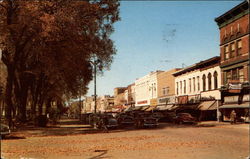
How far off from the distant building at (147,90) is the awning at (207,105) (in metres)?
27.6

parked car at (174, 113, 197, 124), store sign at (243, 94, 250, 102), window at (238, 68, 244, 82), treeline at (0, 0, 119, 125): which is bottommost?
parked car at (174, 113, 197, 124)

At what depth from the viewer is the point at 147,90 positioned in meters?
86.2

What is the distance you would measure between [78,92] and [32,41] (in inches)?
872

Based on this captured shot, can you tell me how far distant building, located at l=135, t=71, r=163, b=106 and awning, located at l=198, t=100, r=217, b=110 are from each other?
2756 cm

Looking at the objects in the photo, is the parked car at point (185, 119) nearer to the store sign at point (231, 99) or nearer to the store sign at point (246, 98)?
the store sign at point (231, 99)

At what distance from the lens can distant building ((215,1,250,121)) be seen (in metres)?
40.1

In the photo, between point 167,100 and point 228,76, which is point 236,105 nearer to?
point 228,76

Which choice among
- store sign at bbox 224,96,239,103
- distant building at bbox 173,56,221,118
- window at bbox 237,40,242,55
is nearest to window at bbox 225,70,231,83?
distant building at bbox 173,56,221,118

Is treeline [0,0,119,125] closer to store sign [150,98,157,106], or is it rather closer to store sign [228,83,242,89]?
store sign [228,83,242,89]

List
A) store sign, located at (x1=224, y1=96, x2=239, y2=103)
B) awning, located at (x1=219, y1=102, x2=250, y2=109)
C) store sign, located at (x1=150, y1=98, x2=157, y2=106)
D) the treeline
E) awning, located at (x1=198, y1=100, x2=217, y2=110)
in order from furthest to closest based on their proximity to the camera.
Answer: store sign, located at (x1=150, y1=98, x2=157, y2=106), awning, located at (x1=198, y1=100, x2=217, y2=110), store sign, located at (x1=224, y1=96, x2=239, y2=103), awning, located at (x1=219, y1=102, x2=250, y2=109), the treeline

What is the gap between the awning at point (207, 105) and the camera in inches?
1848

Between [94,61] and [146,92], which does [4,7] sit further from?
[146,92]

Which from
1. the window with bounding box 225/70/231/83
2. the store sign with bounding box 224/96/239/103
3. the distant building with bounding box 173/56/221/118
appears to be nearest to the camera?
the store sign with bounding box 224/96/239/103

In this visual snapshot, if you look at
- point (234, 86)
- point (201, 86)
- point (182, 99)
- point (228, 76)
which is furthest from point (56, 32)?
point (182, 99)
